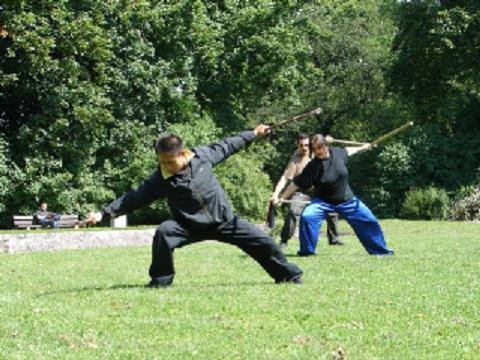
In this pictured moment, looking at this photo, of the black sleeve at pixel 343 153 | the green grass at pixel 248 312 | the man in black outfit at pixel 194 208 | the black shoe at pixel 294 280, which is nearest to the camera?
the green grass at pixel 248 312

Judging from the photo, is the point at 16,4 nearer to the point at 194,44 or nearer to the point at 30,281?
the point at 194,44

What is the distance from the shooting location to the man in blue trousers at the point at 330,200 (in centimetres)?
1336

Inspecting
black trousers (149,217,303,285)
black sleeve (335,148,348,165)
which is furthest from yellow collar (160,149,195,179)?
black sleeve (335,148,348,165)

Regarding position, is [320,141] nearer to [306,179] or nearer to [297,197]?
[306,179]

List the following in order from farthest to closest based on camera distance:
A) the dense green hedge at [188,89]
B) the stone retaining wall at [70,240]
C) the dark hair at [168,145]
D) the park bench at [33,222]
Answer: the dense green hedge at [188,89] < the park bench at [33,222] < the stone retaining wall at [70,240] < the dark hair at [168,145]

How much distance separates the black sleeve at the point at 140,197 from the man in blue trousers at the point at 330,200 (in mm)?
4297

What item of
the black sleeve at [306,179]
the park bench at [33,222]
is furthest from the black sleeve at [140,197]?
the park bench at [33,222]

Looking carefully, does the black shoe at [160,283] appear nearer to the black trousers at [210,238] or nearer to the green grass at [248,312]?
the black trousers at [210,238]

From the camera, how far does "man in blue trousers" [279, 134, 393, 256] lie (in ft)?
43.8

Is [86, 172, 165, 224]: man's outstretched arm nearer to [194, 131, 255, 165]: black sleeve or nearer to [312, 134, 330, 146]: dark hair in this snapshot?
[194, 131, 255, 165]: black sleeve

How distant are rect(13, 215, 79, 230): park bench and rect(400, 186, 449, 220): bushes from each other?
49.5 feet

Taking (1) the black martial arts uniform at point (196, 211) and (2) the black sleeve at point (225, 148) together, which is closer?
(1) the black martial arts uniform at point (196, 211)

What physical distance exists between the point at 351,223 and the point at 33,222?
14843mm

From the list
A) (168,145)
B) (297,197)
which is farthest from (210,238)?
(297,197)
